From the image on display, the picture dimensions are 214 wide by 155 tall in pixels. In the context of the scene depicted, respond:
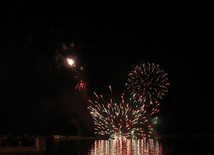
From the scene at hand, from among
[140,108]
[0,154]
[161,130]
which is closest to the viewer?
[0,154]

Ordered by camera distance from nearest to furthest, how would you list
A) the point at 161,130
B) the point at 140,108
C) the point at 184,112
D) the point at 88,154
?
1. the point at 88,154
2. the point at 140,108
3. the point at 161,130
4. the point at 184,112

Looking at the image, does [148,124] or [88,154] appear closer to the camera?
[88,154]

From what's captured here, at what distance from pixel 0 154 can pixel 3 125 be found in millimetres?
43590

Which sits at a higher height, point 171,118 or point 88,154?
point 171,118

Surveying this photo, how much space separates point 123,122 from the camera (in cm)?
4466

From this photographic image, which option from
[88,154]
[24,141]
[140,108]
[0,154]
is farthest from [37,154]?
[140,108]

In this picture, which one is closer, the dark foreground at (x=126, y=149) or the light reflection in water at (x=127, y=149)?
the light reflection in water at (x=127, y=149)

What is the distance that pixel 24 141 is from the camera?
23.3 meters

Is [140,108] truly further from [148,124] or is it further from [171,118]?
[171,118]

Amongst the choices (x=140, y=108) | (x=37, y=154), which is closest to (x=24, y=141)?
(x=37, y=154)

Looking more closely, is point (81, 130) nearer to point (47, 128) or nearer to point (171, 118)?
point (47, 128)

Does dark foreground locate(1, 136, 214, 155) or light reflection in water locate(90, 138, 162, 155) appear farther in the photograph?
dark foreground locate(1, 136, 214, 155)

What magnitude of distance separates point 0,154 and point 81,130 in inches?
1594

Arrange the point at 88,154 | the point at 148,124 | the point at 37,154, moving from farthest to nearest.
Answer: the point at 148,124, the point at 88,154, the point at 37,154
